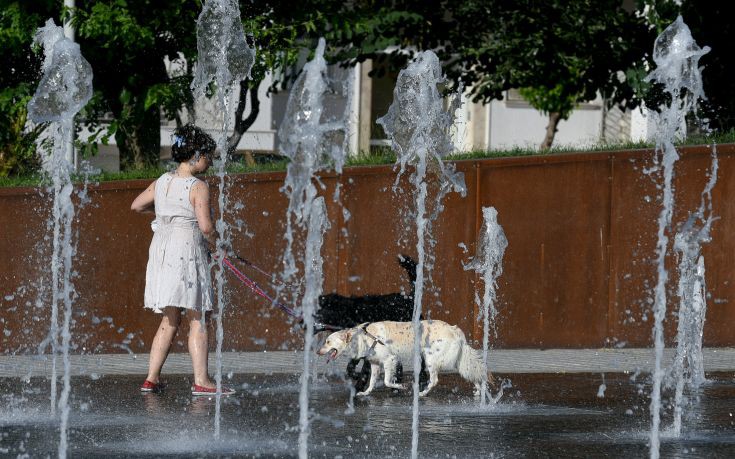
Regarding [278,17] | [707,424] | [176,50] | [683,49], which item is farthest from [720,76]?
[707,424]

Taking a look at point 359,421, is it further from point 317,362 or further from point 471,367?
point 317,362

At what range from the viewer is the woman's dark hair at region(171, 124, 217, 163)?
9.48 meters

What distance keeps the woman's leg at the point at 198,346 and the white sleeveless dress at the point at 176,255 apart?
4.1 inches

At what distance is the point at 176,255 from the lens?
31.1 feet

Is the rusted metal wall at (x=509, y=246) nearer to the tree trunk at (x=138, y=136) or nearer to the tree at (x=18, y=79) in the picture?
the tree at (x=18, y=79)

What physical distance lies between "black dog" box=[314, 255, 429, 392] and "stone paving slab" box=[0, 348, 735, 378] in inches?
48.7

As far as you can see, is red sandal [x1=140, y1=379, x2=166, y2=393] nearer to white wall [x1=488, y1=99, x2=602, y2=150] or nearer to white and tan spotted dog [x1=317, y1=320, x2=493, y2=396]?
white and tan spotted dog [x1=317, y1=320, x2=493, y2=396]

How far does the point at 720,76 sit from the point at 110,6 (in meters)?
8.34

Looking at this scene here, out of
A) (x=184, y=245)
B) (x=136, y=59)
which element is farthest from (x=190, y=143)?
(x=136, y=59)

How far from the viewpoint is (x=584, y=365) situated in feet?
39.9

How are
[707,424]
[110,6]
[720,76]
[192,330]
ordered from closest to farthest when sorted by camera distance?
[707,424] < [192,330] < [110,6] < [720,76]

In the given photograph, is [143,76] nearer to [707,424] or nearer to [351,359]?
[351,359]

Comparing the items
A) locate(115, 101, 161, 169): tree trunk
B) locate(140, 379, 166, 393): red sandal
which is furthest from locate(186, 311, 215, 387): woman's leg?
locate(115, 101, 161, 169): tree trunk

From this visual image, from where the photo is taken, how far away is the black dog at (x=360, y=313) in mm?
10062
